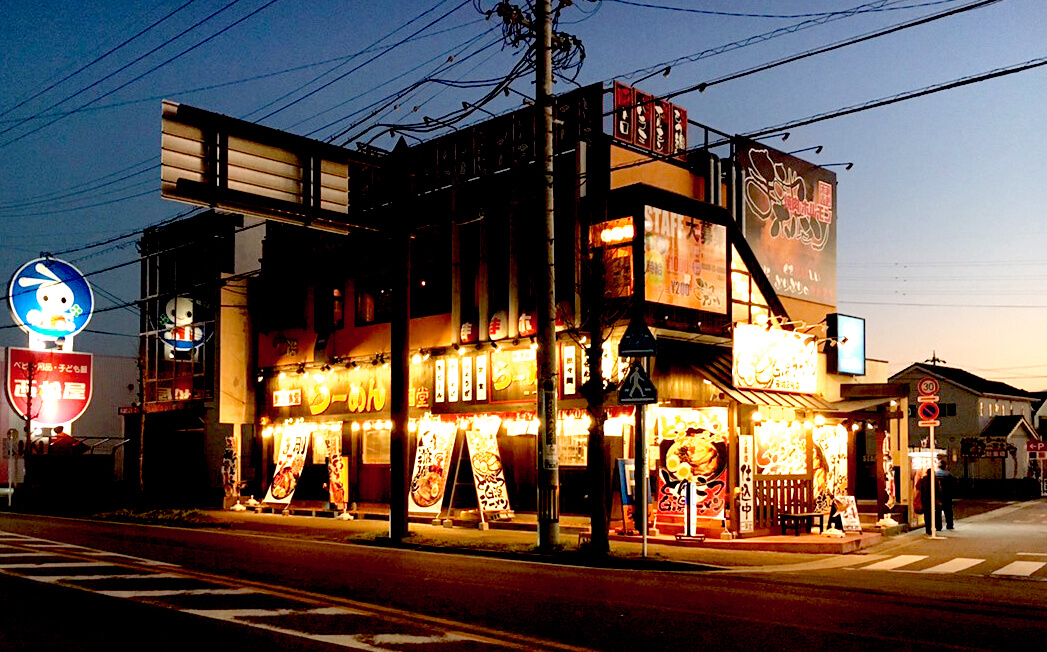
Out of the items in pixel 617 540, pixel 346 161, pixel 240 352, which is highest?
pixel 346 161

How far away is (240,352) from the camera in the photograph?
35812 millimetres

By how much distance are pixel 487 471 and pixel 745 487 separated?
22.5 ft

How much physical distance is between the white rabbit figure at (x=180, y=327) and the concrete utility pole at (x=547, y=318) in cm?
2319

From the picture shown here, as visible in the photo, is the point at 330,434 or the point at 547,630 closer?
the point at 547,630

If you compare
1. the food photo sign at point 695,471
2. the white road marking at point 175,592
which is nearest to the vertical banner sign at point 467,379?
the food photo sign at point 695,471

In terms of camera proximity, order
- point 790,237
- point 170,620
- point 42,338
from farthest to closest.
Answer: point 42,338, point 790,237, point 170,620

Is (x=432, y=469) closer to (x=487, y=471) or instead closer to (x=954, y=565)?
(x=487, y=471)

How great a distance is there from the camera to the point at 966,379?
67375 mm

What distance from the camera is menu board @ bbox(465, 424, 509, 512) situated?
83.5 ft

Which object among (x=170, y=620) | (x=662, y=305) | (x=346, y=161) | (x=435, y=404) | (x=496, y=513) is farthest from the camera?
(x=435, y=404)

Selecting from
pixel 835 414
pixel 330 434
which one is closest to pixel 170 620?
pixel 835 414

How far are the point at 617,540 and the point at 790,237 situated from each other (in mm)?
13320

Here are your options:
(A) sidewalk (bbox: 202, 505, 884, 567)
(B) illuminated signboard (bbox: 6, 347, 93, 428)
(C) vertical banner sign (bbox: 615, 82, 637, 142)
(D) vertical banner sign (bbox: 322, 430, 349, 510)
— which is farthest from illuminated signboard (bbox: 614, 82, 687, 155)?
(B) illuminated signboard (bbox: 6, 347, 93, 428)

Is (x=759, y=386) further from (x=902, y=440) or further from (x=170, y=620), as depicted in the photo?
(x=170, y=620)
